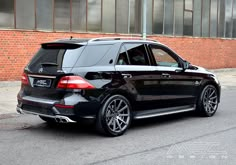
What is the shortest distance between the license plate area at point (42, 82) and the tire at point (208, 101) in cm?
365

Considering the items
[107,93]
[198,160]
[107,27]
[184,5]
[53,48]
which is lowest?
[198,160]

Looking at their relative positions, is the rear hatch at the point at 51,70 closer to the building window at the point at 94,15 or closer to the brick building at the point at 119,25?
the brick building at the point at 119,25

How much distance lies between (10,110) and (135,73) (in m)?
3.98

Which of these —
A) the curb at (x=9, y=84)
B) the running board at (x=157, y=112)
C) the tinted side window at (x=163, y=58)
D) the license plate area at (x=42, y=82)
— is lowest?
the running board at (x=157, y=112)

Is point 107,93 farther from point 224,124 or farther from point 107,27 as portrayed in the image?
point 107,27

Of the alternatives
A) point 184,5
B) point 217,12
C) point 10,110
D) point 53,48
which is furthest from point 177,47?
point 53,48

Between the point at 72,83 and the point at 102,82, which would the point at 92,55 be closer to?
the point at 102,82

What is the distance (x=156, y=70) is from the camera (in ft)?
25.4

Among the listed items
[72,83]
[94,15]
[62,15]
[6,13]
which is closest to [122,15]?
[94,15]

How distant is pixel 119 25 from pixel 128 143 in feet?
40.9

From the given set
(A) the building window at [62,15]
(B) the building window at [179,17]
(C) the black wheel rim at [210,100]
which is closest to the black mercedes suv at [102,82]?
(C) the black wheel rim at [210,100]

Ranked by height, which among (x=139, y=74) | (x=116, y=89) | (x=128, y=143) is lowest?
(x=128, y=143)

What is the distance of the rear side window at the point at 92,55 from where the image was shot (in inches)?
266

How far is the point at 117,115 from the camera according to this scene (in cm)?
703
